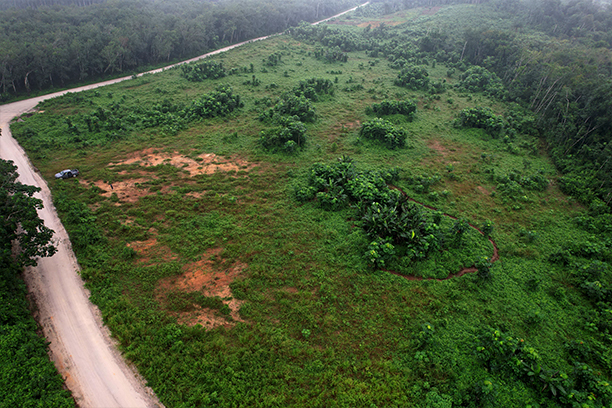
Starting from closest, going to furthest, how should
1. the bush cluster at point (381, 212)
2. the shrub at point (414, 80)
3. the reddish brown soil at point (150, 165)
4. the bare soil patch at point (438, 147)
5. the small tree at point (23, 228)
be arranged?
1. the small tree at point (23, 228)
2. the bush cluster at point (381, 212)
3. the reddish brown soil at point (150, 165)
4. the bare soil patch at point (438, 147)
5. the shrub at point (414, 80)

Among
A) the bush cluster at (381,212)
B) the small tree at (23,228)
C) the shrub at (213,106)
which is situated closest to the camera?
the small tree at (23,228)

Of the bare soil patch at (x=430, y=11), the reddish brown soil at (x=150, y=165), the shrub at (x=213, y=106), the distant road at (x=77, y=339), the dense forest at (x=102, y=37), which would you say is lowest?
the distant road at (x=77, y=339)

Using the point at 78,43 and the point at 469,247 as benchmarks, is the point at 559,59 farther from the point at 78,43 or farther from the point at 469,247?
the point at 78,43

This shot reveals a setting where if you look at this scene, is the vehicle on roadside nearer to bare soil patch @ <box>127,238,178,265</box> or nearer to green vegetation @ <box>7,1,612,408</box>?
green vegetation @ <box>7,1,612,408</box>

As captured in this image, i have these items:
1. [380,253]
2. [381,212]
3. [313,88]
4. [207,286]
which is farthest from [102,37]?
[380,253]

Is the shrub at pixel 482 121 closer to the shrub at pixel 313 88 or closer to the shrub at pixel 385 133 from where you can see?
the shrub at pixel 385 133

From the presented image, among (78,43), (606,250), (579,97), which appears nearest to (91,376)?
(606,250)

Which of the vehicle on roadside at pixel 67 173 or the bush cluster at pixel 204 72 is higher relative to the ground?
the bush cluster at pixel 204 72

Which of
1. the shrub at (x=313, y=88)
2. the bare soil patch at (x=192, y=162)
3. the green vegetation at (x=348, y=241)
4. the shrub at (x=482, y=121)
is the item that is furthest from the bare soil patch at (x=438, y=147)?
the bare soil patch at (x=192, y=162)
